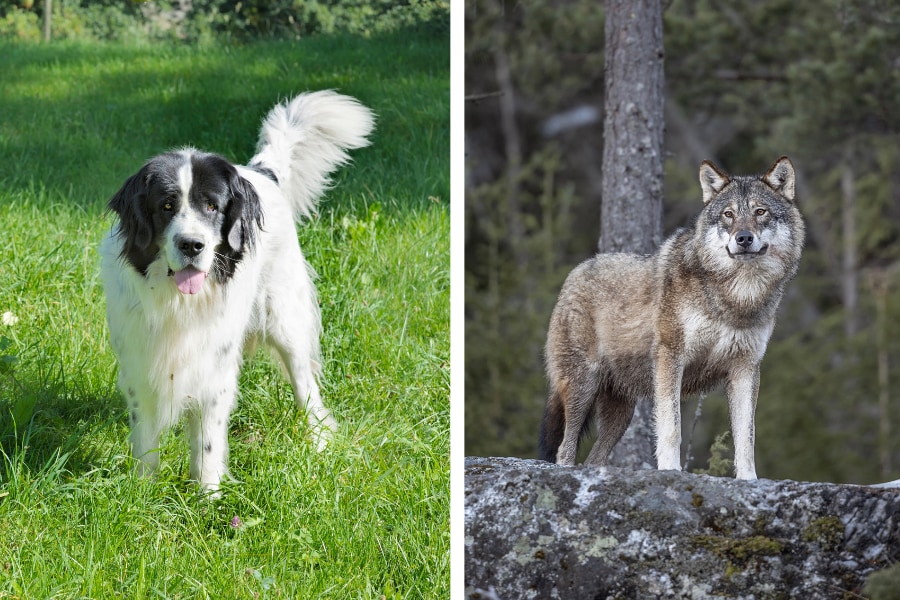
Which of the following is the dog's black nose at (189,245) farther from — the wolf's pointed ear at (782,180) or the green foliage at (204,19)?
the green foliage at (204,19)

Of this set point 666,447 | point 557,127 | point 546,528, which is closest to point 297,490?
point 546,528

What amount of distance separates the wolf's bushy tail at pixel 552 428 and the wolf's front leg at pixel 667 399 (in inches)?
14.9

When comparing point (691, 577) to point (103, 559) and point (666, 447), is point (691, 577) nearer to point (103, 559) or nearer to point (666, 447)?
point (666, 447)

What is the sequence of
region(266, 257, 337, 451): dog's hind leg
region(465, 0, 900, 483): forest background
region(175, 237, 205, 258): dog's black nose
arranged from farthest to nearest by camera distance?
region(465, 0, 900, 483): forest background
region(266, 257, 337, 451): dog's hind leg
region(175, 237, 205, 258): dog's black nose

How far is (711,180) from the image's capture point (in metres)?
2.60

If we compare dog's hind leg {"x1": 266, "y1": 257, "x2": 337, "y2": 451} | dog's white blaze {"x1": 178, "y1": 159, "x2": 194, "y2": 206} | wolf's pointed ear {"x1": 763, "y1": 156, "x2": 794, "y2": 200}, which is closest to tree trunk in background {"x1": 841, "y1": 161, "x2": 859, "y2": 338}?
dog's hind leg {"x1": 266, "y1": 257, "x2": 337, "y2": 451}

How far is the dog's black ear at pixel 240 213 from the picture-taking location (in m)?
3.49

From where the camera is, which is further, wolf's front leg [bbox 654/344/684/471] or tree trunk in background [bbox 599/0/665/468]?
tree trunk in background [bbox 599/0/665/468]

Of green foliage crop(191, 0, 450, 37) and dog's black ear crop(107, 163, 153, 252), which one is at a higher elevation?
green foliage crop(191, 0, 450, 37)

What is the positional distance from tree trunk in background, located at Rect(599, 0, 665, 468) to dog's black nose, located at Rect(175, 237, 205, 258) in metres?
1.45

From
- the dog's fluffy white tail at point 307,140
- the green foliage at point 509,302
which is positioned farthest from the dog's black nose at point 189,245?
the green foliage at point 509,302

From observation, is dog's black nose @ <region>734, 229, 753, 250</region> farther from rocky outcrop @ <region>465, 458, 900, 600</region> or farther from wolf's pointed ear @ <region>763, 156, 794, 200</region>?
rocky outcrop @ <region>465, 458, 900, 600</region>

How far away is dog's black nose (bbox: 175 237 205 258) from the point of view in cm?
332

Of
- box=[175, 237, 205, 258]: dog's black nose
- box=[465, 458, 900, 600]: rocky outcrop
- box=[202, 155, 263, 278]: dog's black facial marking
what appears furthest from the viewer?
box=[202, 155, 263, 278]: dog's black facial marking
